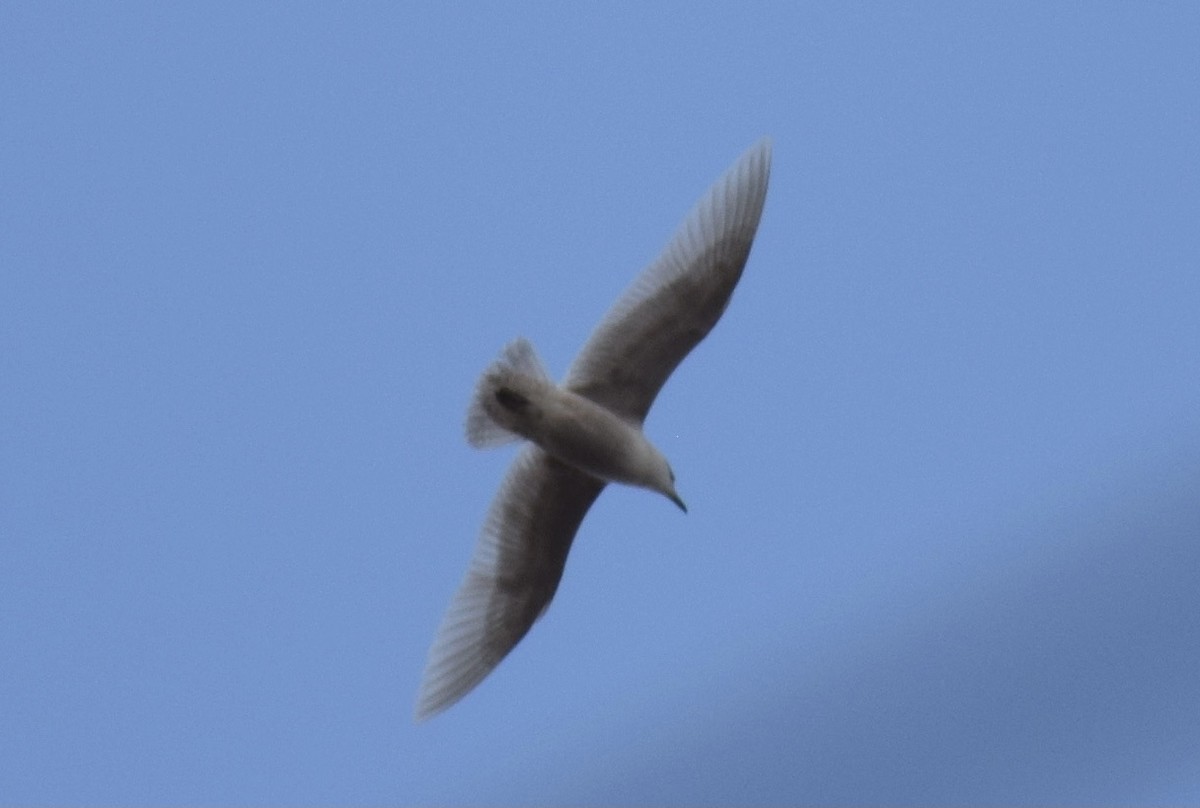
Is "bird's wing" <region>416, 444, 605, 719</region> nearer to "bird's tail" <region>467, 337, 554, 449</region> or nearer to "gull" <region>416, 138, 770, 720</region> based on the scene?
"gull" <region>416, 138, 770, 720</region>

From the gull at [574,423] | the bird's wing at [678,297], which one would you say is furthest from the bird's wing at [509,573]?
the bird's wing at [678,297]

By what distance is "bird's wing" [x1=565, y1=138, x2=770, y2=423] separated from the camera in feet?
5.11

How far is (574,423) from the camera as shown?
1.51 metres

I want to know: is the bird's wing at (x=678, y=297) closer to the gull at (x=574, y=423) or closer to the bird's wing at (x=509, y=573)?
the gull at (x=574, y=423)

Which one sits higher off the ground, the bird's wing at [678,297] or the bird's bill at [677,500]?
the bird's wing at [678,297]

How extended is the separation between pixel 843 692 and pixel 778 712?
8 centimetres

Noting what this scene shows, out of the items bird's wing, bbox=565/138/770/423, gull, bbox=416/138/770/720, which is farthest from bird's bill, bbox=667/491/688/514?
bird's wing, bbox=565/138/770/423

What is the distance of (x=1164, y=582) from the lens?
5.97 ft

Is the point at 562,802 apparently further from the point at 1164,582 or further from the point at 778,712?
the point at 1164,582

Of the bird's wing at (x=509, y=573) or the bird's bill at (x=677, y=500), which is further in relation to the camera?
the bird's wing at (x=509, y=573)

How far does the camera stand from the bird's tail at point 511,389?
1.51 meters

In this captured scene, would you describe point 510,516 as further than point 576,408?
Yes

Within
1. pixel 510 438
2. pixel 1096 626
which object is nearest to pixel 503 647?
pixel 510 438

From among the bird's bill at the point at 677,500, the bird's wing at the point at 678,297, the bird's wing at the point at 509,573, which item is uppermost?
the bird's wing at the point at 678,297
